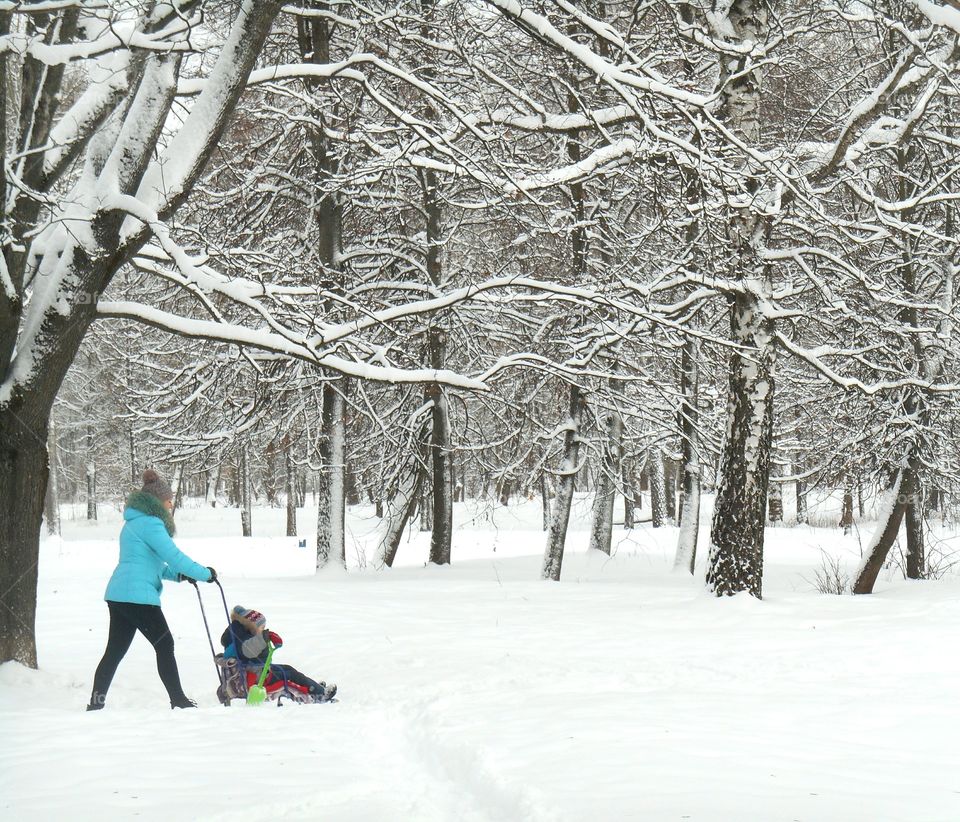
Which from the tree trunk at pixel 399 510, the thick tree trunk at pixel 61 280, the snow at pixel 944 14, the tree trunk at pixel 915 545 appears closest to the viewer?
the snow at pixel 944 14

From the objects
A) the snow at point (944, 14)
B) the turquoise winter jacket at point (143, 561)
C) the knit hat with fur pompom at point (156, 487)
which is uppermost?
the snow at point (944, 14)

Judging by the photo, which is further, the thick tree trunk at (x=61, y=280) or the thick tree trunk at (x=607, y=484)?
the thick tree trunk at (x=607, y=484)

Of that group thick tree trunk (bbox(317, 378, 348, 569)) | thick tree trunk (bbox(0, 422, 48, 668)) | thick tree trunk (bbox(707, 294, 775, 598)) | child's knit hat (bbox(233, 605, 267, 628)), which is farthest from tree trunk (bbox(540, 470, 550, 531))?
thick tree trunk (bbox(0, 422, 48, 668))

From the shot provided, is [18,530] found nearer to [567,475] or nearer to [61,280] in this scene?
[61,280]

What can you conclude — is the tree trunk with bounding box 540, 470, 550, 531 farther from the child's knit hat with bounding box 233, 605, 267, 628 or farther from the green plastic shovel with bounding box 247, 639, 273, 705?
the green plastic shovel with bounding box 247, 639, 273, 705

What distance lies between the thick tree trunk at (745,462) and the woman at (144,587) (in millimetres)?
5504

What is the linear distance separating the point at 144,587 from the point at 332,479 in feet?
24.9

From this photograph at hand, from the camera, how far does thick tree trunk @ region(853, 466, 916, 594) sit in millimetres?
13250

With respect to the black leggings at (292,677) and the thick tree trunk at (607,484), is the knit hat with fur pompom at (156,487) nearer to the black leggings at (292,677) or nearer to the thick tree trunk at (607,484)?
the black leggings at (292,677)

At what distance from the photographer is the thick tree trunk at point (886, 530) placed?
13250 millimetres

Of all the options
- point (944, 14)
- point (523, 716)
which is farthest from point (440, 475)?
point (944, 14)

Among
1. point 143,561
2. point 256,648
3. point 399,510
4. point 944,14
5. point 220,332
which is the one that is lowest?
point 256,648

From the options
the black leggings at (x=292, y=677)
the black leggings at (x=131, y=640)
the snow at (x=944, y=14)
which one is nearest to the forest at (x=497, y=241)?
the snow at (x=944, y=14)

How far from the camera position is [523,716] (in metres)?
6.07
